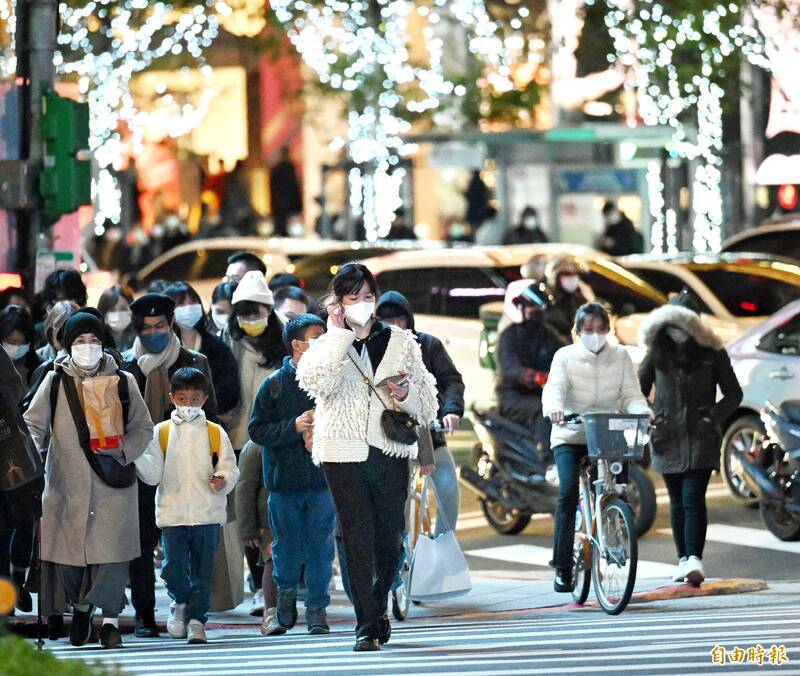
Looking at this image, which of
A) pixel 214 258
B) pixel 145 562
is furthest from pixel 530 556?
pixel 214 258

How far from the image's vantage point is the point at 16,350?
12828 mm

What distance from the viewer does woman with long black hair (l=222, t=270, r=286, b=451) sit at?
41.2 ft

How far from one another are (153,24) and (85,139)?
54.7ft

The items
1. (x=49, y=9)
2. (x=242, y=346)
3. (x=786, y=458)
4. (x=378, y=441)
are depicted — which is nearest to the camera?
(x=378, y=441)

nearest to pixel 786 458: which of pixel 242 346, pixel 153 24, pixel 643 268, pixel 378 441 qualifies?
pixel 242 346

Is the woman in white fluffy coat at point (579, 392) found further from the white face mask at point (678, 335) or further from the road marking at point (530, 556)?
the road marking at point (530, 556)

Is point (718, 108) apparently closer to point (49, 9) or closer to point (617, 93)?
point (617, 93)

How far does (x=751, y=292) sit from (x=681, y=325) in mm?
8010

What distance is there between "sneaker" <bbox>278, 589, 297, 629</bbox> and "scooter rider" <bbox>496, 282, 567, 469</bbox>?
4.20 meters

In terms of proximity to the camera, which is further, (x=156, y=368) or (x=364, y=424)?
(x=156, y=368)

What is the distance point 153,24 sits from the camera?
3247 centimetres

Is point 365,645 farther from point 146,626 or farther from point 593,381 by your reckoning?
point 593,381

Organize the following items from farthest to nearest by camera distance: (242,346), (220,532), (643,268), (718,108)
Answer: (718,108)
(643,268)
(242,346)
(220,532)

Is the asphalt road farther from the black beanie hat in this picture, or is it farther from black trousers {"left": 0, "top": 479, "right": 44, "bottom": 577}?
the black beanie hat
